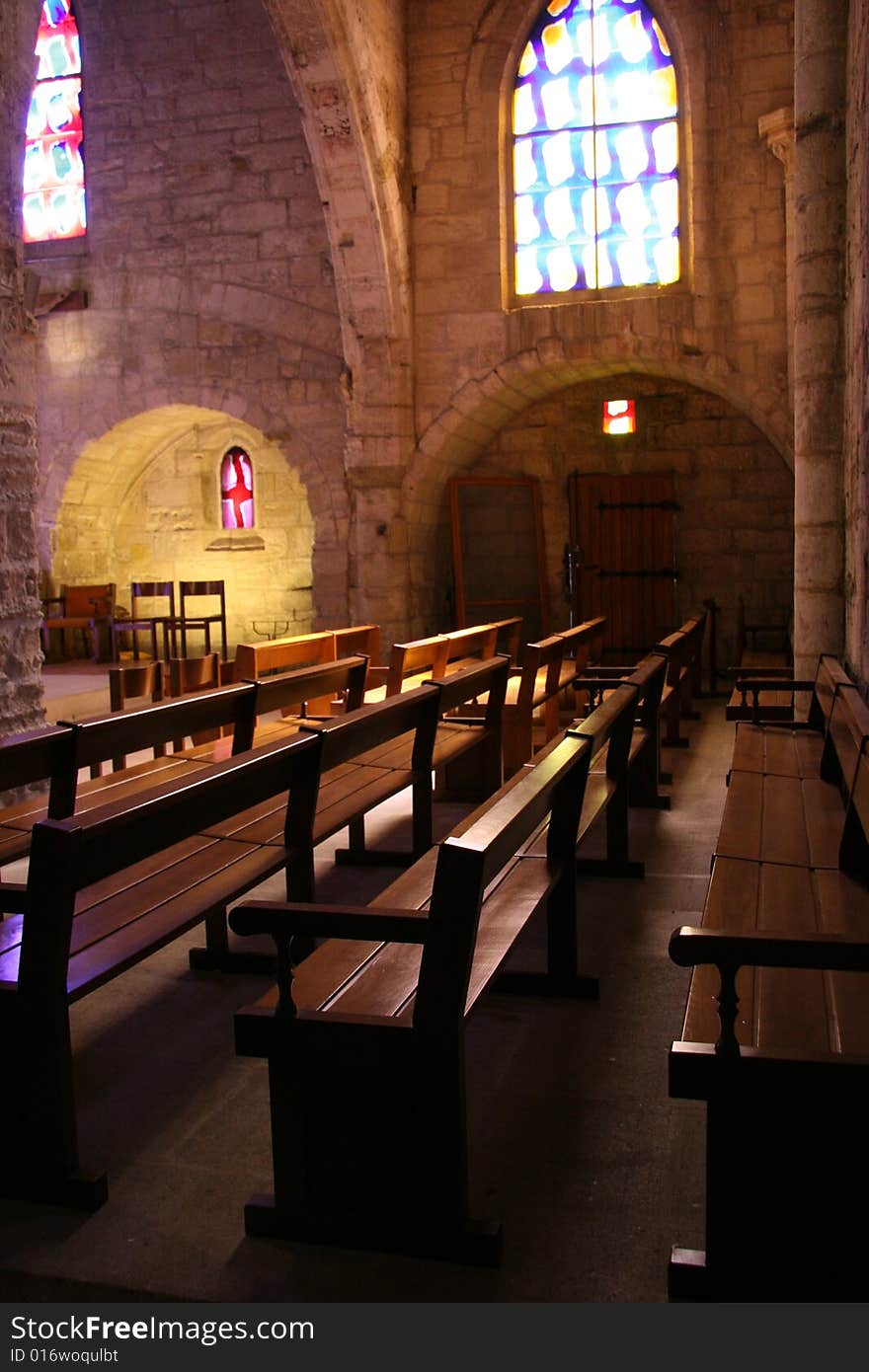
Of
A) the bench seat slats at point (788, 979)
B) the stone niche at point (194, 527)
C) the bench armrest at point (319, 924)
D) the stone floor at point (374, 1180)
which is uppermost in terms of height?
the stone niche at point (194, 527)

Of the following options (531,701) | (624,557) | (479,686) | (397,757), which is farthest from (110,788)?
(624,557)

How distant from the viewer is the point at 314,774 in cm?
292

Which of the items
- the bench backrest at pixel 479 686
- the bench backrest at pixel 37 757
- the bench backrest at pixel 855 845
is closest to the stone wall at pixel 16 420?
the bench backrest at pixel 479 686

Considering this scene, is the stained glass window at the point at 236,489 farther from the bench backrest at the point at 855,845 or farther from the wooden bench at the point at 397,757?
the bench backrest at the point at 855,845

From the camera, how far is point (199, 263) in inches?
406

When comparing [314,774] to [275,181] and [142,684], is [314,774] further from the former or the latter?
[275,181]

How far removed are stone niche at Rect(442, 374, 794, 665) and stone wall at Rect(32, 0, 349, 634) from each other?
173 cm

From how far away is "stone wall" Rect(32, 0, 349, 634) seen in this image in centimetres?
1004

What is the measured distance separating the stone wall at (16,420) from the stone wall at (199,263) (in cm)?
503

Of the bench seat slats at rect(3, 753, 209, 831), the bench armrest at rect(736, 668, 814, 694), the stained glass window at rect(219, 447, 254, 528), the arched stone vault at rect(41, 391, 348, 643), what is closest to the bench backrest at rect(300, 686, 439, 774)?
the bench seat slats at rect(3, 753, 209, 831)

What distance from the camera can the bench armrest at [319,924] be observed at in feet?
5.81

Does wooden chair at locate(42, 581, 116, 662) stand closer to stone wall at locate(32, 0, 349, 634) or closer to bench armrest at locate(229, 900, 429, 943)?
stone wall at locate(32, 0, 349, 634)

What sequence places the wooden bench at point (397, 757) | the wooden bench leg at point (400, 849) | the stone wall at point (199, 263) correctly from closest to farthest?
the wooden bench at point (397, 757)
the wooden bench leg at point (400, 849)
the stone wall at point (199, 263)
